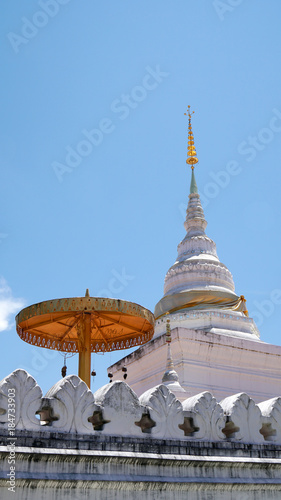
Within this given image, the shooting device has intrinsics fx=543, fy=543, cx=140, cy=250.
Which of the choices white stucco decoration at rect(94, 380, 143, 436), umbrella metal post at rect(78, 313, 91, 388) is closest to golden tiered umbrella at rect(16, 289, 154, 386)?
umbrella metal post at rect(78, 313, 91, 388)

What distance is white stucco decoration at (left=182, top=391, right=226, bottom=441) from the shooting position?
6.11m

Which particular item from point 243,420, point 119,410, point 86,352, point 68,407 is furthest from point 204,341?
point 68,407

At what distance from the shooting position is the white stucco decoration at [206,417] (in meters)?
6.11

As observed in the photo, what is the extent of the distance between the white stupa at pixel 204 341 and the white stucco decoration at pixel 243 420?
1366 cm

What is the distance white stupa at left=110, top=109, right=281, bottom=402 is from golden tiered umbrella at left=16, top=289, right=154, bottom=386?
8246 mm

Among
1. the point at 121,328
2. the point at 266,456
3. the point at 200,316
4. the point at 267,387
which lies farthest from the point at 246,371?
the point at 266,456

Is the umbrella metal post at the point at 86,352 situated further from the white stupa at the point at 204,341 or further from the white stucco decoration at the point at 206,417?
the white stupa at the point at 204,341

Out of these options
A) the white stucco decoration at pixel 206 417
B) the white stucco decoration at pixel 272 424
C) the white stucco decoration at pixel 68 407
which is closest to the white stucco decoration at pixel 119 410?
the white stucco decoration at pixel 68 407

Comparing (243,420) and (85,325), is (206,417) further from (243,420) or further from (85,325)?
(85,325)

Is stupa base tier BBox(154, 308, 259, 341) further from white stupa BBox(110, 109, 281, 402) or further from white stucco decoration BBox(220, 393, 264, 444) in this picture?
white stucco decoration BBox(220, 393, 264, 444)

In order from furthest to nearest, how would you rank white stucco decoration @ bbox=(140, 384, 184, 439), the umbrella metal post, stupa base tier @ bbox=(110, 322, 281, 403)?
1. stupa base tier @ bbox=(110, 322, 281, 403)
2. the umbrella metal post
3. white stucco decoration @ bbox=(140, 384, 184, 439)

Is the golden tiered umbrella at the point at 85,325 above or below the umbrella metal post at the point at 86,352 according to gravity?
above

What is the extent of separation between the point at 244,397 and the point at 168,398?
1109 mm

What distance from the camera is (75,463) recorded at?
16.9ft
